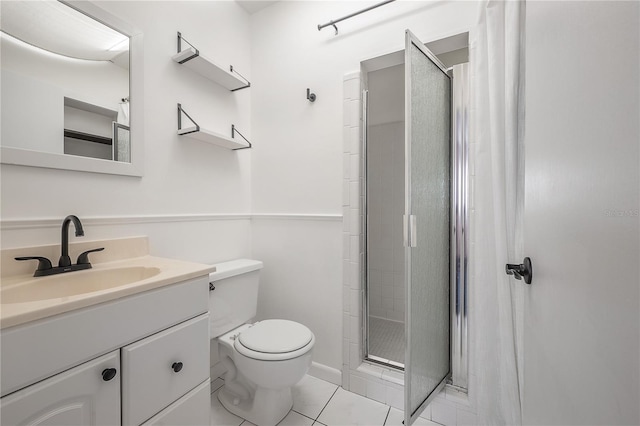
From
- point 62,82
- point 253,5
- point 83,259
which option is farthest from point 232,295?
point 253,5

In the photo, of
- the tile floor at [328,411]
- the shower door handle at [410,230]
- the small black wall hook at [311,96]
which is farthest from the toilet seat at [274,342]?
the small black wall hook at [311,96]

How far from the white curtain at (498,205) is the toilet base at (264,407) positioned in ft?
3.13

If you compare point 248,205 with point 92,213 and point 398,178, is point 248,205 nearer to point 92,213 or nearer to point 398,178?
point 92,213

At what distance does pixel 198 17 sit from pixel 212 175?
38.6 inches

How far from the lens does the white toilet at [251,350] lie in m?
1.29

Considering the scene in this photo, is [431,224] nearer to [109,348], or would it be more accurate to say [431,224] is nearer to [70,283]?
[109,348]

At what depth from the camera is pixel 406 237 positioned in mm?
1183

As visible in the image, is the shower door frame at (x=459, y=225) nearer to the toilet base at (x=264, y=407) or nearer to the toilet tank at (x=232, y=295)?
the toilet base at (x=264, y=407)

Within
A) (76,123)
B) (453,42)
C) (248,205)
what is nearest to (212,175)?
(248,205)

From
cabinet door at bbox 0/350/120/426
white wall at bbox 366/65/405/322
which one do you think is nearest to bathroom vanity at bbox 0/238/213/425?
cabinet door at bbox 0/350/120/426

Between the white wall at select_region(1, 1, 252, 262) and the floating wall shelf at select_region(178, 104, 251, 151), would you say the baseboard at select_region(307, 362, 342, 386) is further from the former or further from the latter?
the floating wall shelf at select_region(178, 104, 251, 151)

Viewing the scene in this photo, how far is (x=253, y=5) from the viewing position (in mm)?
1995

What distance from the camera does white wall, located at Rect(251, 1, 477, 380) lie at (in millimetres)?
1649

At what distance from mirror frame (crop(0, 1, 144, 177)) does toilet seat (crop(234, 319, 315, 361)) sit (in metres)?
1.01
